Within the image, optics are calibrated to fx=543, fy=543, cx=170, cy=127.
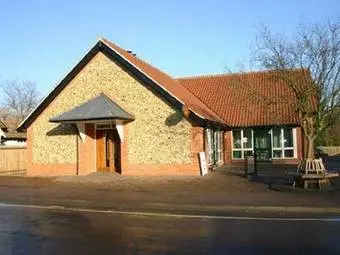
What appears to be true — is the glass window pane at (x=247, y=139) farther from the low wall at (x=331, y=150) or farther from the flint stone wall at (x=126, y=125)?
the low wall at (x=331, y=150)

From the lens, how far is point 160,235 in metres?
11.2

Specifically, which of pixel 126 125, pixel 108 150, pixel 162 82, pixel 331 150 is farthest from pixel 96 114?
pixel 331 150

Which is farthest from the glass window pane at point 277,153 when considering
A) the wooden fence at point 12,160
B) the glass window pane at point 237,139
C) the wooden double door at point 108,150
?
the wooden fence at point 12,160

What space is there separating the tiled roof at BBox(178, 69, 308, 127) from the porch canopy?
9416 millimetres

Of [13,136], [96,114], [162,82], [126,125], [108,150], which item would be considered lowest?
[108,150]

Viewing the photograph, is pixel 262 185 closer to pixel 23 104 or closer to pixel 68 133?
pixel 68 133

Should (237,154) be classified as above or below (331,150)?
above

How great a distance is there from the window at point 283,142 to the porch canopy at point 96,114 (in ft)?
41.2

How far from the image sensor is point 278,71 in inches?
918

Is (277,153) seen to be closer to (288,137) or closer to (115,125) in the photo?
(288,137)

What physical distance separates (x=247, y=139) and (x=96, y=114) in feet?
45.3

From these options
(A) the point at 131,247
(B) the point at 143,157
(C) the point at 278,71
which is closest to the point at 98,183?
(B) the point at 143,157

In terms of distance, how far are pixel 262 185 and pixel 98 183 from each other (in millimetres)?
7550

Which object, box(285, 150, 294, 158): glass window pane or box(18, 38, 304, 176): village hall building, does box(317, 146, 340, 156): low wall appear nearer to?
box(285, 150, 294, 158): glass window pane
